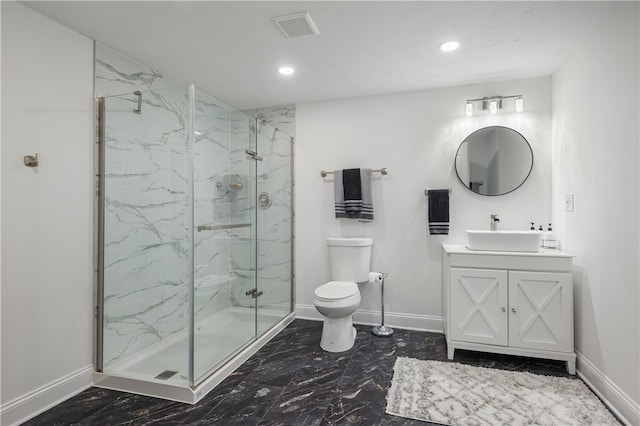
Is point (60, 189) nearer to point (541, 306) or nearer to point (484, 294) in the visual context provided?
point (484, 294)

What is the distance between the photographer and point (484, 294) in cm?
232

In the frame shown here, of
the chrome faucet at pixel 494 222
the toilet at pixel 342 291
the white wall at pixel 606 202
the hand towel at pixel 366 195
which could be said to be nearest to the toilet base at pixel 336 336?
the toilet at pixel 342 291

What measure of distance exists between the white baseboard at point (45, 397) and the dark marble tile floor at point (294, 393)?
4 cm

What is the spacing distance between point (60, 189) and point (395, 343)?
8.51ft

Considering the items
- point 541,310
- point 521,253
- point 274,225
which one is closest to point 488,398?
point 541,310

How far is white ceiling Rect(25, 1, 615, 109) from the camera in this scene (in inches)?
70.2

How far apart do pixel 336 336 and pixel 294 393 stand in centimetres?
67

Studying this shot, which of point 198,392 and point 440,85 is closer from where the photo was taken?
point 198,392

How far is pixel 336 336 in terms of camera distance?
8.41ft

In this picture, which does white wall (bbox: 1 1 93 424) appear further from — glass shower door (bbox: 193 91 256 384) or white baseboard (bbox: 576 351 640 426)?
white baseboard (bbox: 576 351 640 426)

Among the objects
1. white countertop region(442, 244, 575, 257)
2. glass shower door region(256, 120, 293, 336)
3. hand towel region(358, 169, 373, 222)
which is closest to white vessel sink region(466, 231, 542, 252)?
white countertop region(442, 244, 575, 257)

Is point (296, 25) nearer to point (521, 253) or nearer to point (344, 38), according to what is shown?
point (344, 38)

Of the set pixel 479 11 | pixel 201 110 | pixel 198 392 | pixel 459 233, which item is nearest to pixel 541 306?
pixel 459 233

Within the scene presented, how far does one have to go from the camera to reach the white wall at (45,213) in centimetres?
168
